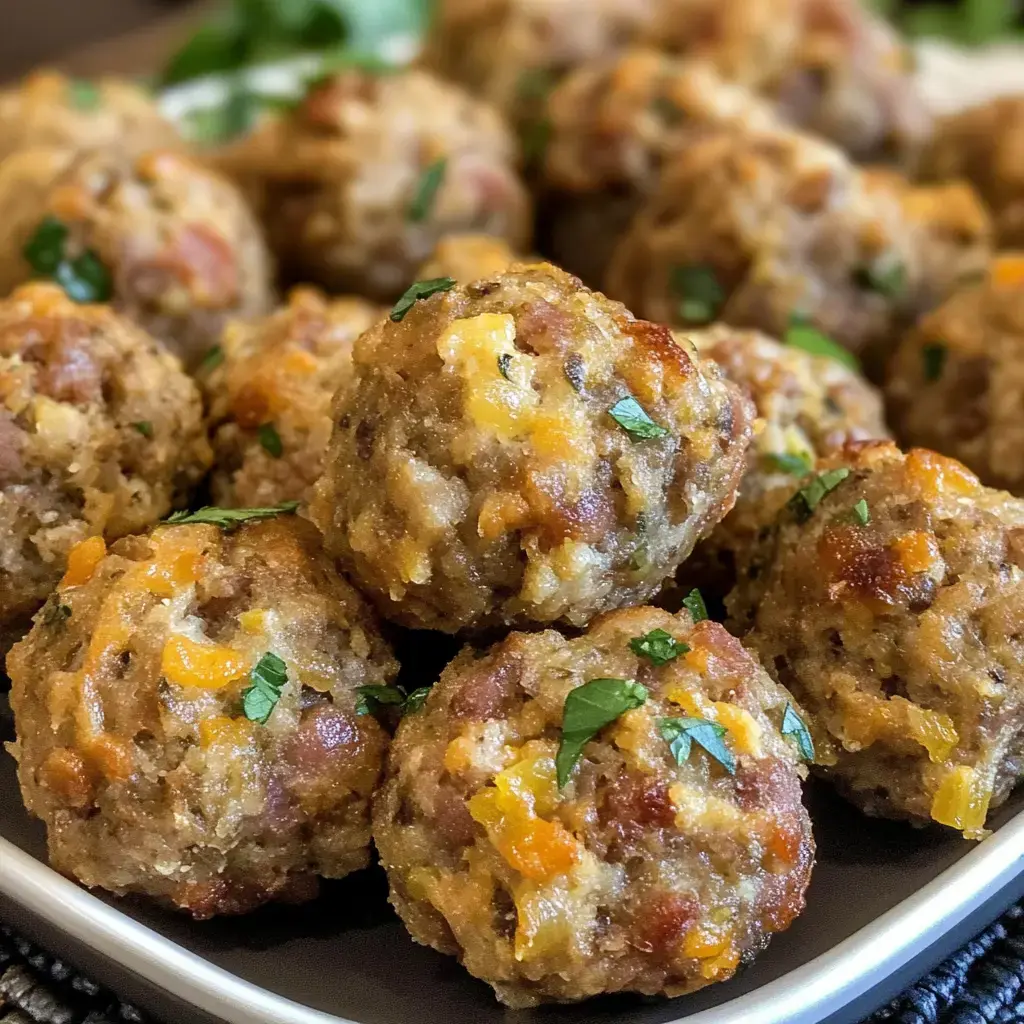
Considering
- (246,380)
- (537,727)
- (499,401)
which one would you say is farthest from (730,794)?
(246,380)

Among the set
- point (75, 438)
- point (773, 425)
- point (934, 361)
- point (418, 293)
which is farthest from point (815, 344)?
point (75, 438)

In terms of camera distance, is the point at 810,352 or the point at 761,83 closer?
the point at 810,352

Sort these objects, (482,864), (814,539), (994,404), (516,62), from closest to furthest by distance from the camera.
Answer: (482,864)
(814,539)
(994,404)
(516,62)

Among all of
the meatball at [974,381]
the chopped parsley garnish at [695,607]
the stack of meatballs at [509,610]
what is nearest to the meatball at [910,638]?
the stack of meatballs at [509,610]

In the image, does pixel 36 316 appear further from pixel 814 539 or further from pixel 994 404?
pixel 994 404

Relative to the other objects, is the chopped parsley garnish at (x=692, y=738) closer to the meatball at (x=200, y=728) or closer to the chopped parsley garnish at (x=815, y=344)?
the meatball at (x=200, y=728)

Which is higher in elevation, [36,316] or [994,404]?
[36,316]

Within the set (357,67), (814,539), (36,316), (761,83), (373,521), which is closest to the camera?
(373,521)

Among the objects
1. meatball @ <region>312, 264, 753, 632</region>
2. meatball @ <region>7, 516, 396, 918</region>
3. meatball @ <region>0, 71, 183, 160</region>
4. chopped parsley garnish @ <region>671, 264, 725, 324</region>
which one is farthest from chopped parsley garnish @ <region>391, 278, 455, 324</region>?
meatball @ <region>0, 71, 183, 160</region>
